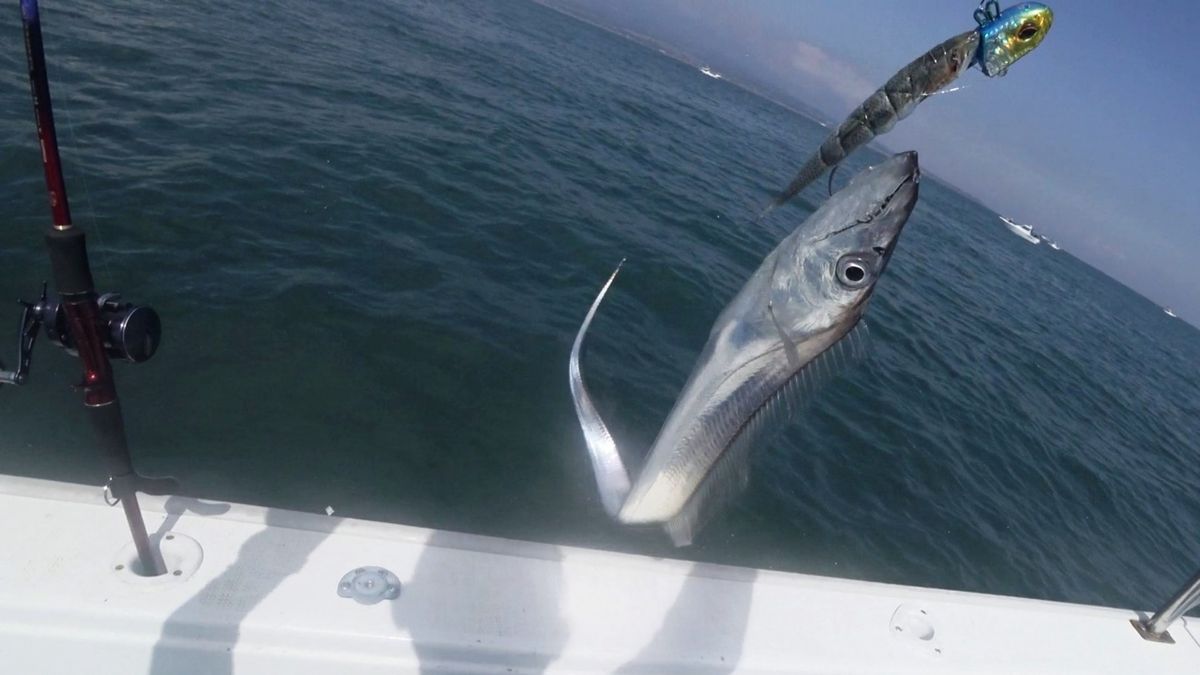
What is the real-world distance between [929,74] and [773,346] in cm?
108

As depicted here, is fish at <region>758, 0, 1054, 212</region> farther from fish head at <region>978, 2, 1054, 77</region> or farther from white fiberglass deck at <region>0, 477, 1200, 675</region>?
white fiberglass deck at <region>0, 477, 1200, 675</region>

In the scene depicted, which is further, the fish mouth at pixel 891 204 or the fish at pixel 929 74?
the fish at pixel 929 74

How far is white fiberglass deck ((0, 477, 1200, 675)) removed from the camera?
2184mm

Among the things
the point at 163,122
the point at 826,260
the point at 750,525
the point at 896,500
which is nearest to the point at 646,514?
the point at 826,260

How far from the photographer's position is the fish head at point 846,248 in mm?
1658

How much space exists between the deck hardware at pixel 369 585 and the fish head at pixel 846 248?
68.0 inches

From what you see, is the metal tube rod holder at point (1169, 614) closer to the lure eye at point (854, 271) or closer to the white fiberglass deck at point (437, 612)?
the white fiberglass deck at point (437, 612)

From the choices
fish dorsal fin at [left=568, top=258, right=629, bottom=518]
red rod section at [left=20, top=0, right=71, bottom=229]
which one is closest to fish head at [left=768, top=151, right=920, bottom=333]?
fish dorsal fin at [left=568, top=258, right=629, bottom=518]

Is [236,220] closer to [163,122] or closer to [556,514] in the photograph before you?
[163,122]

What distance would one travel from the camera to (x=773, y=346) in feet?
6.03

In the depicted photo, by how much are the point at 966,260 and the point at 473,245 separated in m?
22.7

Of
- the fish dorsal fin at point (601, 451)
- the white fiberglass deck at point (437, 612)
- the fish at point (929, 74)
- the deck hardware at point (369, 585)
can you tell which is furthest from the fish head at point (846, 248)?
the deck hardware at point (369, 585)

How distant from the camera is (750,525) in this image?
5.63 m

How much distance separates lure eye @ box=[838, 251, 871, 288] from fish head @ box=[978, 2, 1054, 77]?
1079mm
